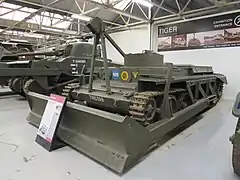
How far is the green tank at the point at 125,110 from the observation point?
2193mm

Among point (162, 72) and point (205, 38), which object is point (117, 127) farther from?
point (205, 38)

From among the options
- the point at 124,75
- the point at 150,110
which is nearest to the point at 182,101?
the point at 124,75

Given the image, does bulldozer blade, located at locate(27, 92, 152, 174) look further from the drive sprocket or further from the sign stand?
the drive sprocket

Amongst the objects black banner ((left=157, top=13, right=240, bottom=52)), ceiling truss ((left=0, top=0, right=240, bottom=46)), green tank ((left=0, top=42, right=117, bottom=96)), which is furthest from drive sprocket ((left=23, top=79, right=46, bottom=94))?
black banner ((left=157, top=13, right=240, bottom=52))

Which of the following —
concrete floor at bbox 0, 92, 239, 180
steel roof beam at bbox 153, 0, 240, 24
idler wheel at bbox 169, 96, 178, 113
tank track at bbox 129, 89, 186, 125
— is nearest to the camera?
concrete floor at bbox 0, 92, 239, 180

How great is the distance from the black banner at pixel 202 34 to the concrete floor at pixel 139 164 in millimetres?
4840

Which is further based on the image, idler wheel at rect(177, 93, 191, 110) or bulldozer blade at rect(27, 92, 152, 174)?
idler wheel at rect(177, 93, 191, 110)

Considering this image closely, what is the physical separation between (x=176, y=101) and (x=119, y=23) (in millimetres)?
8174

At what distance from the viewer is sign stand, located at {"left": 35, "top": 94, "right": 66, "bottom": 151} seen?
260 cm

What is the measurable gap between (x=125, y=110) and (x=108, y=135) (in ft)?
2.13

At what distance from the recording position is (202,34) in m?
7.77

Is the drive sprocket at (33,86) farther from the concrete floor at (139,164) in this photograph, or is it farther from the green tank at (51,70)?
the concrete floor at (139,164)

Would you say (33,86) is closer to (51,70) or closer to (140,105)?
(51,70)

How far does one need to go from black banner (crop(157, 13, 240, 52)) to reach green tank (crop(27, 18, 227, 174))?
3.76 meters
